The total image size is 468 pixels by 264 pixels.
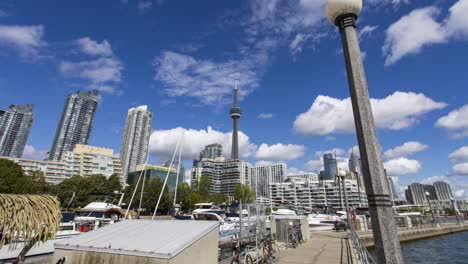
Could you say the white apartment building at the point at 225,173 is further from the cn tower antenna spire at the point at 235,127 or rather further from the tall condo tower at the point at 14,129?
the tall condo tower at the point at 14,129

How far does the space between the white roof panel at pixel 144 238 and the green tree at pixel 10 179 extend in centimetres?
4677

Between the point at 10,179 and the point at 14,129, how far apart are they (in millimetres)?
196587

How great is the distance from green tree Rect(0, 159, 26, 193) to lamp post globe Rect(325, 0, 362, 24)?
5123 centimetres

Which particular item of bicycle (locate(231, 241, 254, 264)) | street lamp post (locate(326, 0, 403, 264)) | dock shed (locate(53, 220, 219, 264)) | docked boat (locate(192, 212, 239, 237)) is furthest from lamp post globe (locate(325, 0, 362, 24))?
docked boat (locate(192, 212, 239, 237))

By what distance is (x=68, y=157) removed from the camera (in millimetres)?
103062

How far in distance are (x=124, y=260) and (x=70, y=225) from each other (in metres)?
18.0

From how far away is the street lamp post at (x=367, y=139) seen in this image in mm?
3232

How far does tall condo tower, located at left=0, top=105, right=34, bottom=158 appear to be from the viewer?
175 m

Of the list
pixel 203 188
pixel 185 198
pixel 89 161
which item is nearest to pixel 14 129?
pixel 89 161

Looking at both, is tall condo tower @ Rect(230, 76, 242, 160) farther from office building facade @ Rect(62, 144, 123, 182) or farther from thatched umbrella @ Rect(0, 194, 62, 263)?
thatched umbrella @ Rect(0, 194, 62, 263)

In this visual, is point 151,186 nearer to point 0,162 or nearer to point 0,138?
point 0,162

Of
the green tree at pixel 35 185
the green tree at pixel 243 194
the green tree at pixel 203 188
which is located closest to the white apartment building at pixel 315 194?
the green tree at pixel 243 194

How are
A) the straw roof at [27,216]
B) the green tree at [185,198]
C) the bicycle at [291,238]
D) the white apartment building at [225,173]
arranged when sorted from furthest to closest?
the white apartment building at [225,173], the green tree at [185,198], the bicycle at [291,238], the straw roof at [27,216]

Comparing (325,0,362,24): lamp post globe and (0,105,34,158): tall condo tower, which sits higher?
(0,105,34,158): tall condo tower
